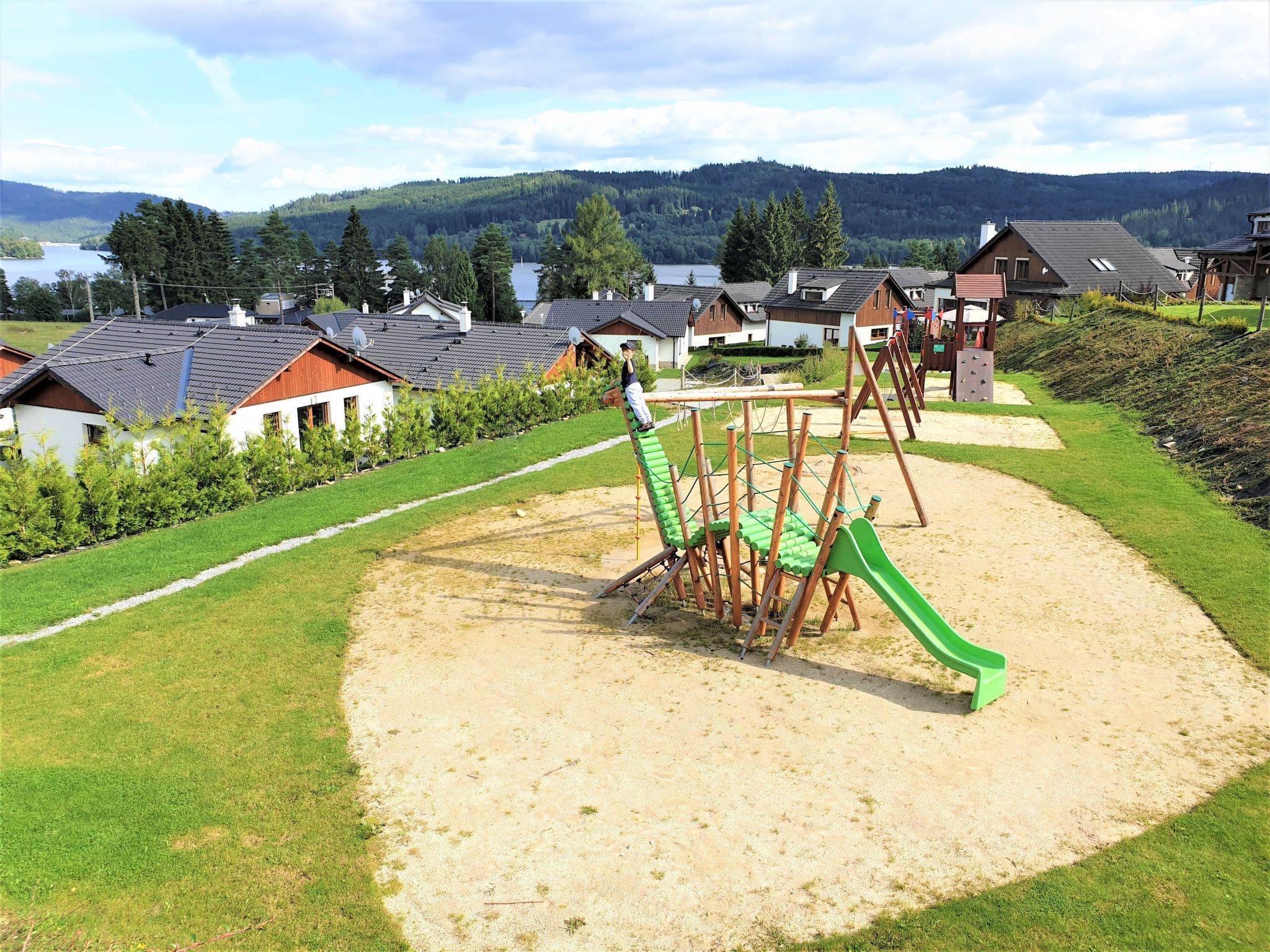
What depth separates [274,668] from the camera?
30.1ft

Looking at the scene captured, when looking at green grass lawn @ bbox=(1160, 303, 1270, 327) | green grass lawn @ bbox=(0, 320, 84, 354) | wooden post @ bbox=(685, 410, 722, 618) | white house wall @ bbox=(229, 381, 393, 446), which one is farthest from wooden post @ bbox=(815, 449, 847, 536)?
green grass lawn @ bbox=(0, 320, 84, 354)

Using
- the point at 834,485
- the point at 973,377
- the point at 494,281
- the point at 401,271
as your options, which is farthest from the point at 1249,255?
the point at 401,271

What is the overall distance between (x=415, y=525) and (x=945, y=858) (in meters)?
10.6

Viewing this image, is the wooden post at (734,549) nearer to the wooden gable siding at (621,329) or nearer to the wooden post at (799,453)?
the wooden post at (799,453)

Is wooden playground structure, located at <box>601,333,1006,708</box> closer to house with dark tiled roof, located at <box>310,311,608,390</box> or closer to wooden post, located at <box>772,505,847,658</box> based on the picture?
wooden post, located at <box>772,505,847,658</box>

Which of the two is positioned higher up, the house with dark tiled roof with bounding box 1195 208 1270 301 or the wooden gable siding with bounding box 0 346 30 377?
the house with dark tiled roof with bounding box 1195 208 1270 301

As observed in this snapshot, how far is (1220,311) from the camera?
2959 centimetres

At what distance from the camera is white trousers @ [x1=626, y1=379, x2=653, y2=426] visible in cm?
1063

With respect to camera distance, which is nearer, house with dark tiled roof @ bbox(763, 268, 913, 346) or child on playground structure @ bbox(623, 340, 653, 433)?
child on playground structure @ bbox(623, 340, 653, 433)

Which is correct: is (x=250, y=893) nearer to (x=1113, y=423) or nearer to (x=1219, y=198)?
(x=1113, y=423)

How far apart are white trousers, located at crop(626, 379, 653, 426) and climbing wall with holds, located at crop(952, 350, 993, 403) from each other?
1725cm

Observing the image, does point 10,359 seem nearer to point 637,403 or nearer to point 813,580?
point 637,403

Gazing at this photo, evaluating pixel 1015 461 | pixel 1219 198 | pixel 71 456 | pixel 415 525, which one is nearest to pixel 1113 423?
pixel 1015 461

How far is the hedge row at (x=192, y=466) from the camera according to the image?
13398 mm
